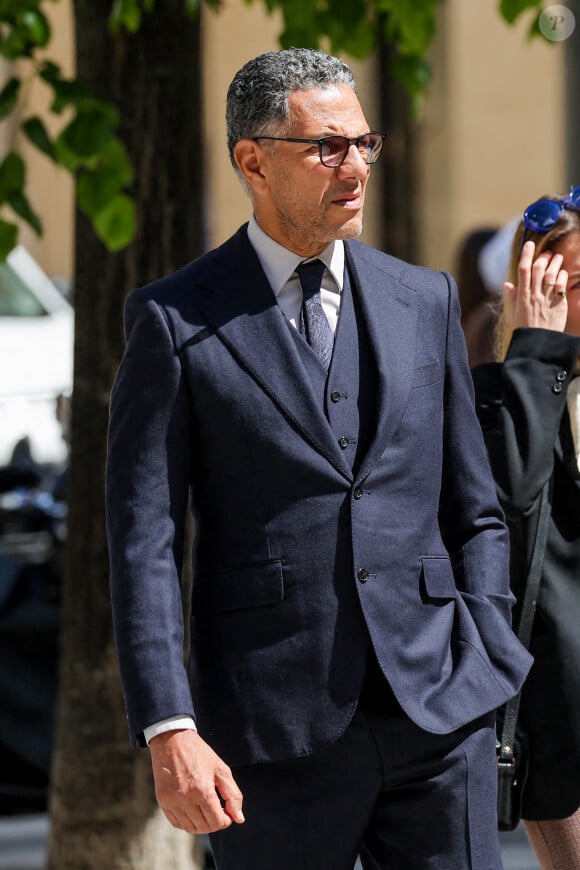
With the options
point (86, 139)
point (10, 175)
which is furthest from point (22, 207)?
point (86, 139)

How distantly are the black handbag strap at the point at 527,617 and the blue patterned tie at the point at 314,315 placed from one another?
614mm

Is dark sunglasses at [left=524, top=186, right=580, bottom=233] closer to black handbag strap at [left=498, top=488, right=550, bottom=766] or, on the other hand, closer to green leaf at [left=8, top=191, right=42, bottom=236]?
black handbag strap at [left=498, top=488, right=550, bottom=766]

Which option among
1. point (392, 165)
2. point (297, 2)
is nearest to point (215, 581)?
point (297, 2)

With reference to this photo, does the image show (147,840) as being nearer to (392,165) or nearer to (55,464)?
(55,464)

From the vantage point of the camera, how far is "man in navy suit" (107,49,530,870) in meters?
2.66

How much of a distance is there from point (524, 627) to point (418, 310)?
0.67 metres

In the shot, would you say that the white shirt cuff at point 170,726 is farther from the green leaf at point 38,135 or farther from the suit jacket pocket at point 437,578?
the green leaf at point 38,135

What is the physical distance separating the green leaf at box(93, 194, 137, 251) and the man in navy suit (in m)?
1.38

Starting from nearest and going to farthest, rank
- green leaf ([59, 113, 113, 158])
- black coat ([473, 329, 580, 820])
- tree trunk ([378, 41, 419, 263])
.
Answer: black coat ([473, 329, 580, 820]) → green leaf ([59, 113, 113, 158]) → tree trunk ([378, 41, 419, 263])

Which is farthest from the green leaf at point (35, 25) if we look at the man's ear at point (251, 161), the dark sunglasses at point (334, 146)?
the dark sunglasses at point (334, 146)

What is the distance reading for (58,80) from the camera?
13.9 ft

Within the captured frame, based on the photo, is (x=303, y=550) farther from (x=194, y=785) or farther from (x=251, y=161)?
(x=251, y=161)

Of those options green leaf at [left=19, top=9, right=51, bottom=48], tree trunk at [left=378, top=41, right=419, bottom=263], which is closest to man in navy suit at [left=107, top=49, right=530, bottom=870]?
green leaf at [left=19, top=9, right=51, bottom=48]

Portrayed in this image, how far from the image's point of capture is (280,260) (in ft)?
9.29
